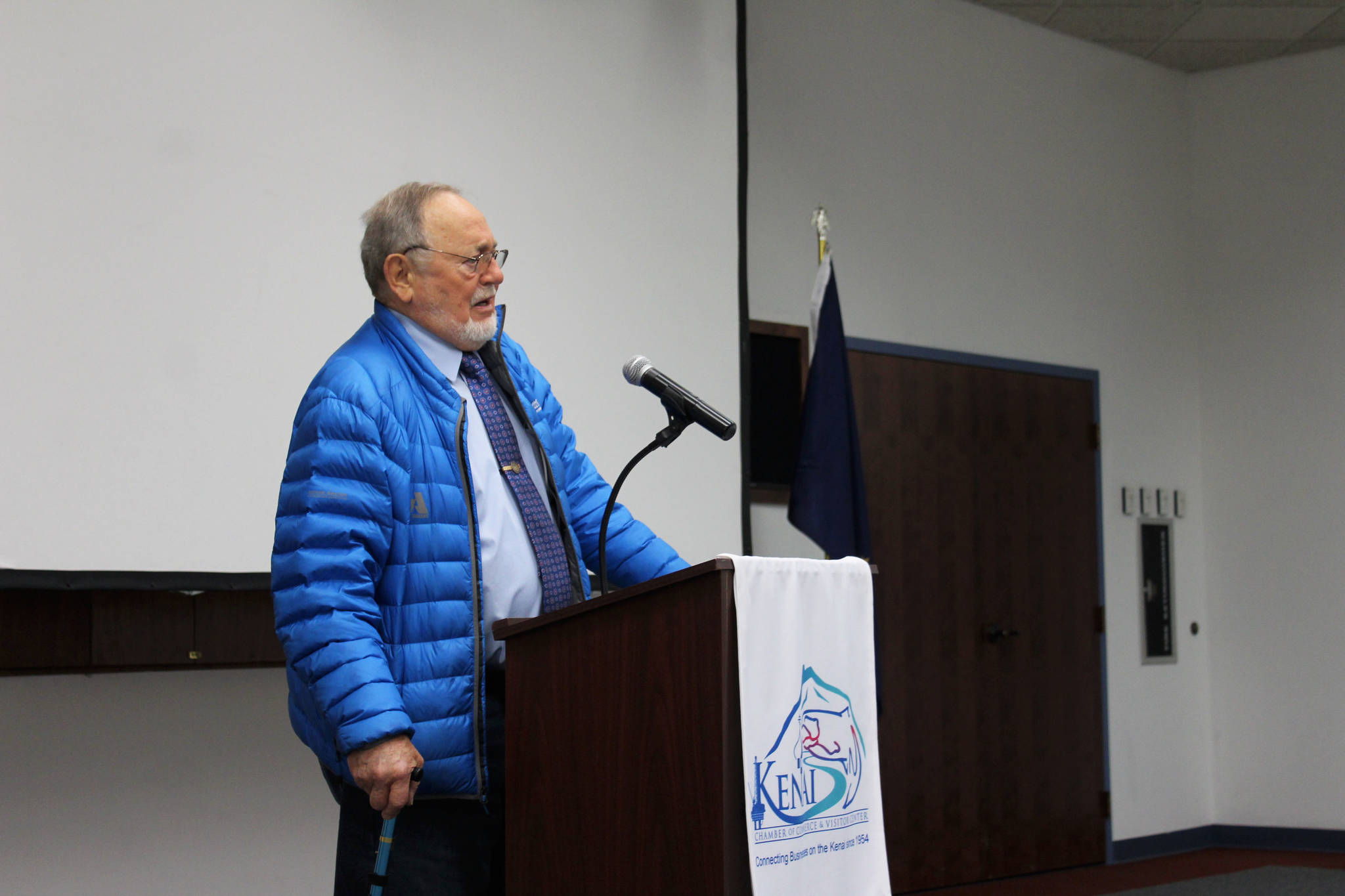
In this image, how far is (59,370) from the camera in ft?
8.77

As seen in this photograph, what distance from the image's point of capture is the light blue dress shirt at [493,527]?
1775 millimetres

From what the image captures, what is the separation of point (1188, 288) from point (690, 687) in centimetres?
520

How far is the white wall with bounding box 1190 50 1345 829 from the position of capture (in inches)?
215

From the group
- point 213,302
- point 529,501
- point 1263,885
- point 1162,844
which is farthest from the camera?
point 1162,844

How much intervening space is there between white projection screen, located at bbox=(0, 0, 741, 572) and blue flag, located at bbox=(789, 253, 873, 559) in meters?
0.40

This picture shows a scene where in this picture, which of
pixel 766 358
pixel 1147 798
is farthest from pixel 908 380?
pixel 1147 798

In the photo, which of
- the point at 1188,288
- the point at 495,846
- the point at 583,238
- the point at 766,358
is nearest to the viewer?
the point at 495,846

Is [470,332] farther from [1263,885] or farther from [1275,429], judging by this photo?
[1275,429]

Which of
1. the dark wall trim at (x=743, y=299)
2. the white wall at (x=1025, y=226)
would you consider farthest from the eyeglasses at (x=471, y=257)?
the white wall at (x=1025, y=226)

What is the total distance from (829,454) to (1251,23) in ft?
10.1

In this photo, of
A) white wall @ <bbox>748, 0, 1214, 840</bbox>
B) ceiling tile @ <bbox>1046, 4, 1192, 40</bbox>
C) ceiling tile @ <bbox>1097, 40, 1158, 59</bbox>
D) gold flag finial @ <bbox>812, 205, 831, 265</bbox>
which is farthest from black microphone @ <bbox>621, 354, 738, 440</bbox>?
ceiling tile @ <bbox>1097, 40, 1158, 59</bbox>

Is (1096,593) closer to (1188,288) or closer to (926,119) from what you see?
(1188,288)


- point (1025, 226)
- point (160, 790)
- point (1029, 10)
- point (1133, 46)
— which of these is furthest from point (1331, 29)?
point (160, 790)

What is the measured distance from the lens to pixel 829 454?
403 centimetres
